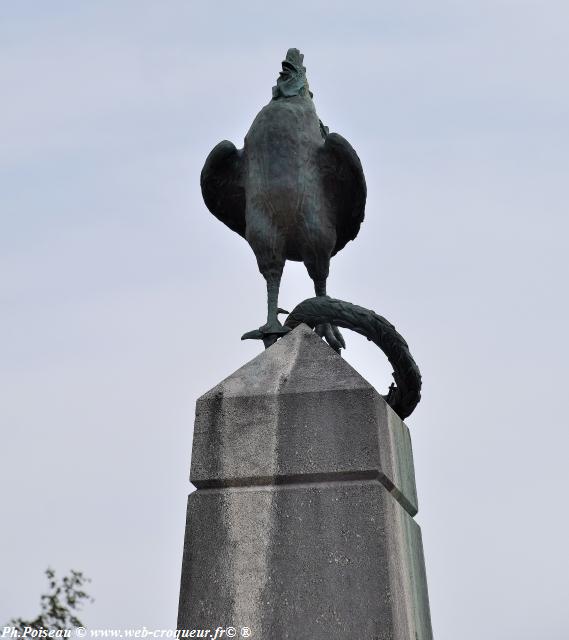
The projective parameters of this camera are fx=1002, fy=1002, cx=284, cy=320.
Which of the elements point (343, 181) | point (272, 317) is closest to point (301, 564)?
point (272, 317)

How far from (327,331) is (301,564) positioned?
6.11 ft

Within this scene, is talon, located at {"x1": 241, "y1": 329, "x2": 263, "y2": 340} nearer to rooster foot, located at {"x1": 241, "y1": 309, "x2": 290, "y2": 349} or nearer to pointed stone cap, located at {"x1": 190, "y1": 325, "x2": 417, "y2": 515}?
rooster foot, located at {"x1": 241, "y1": 309, "x2": 290, "y2": 349}

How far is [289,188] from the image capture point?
19.2ft

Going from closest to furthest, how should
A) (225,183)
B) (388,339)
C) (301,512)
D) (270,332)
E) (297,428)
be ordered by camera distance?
1. (301,512)
2. (297,428)
3. (388,339)
4. (270,332)
5. (225,183)

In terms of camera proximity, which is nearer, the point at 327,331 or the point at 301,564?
the point at 301,564

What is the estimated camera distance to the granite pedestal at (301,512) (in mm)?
4539

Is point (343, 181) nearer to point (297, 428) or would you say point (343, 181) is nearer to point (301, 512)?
point (297, 428)

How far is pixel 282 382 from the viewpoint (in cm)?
508

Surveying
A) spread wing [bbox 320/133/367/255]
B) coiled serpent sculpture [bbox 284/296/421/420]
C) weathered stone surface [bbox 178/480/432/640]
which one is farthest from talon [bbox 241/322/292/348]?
weathered stone surface [bbox 178/480/432/640]

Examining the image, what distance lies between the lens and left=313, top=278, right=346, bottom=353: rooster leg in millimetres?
6066

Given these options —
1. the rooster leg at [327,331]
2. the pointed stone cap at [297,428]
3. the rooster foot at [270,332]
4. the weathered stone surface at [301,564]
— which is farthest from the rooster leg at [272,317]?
the weathered stone surface at [301,564]

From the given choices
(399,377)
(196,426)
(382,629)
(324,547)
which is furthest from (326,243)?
(382,629)

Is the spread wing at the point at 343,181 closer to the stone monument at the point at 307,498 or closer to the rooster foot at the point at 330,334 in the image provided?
the rooster foot at the point at 330,334

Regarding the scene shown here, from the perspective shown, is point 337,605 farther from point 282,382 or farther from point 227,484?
point 282,382
